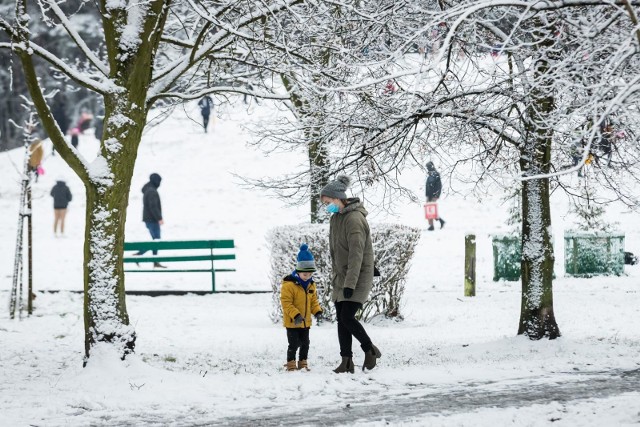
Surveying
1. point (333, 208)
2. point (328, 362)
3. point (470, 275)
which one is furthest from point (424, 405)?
point (470, 275)

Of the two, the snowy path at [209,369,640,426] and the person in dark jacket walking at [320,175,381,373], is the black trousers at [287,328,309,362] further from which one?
the snowy path at [209,369,640,426]

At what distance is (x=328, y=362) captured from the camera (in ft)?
29.3

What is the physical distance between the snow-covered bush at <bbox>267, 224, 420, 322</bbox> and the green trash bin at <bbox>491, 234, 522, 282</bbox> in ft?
17.9

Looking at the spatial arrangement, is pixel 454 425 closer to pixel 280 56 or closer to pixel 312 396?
pixel 312 396

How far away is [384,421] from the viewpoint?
5.97m

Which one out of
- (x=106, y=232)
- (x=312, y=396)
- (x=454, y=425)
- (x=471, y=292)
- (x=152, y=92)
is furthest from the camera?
(x=471, y=292)

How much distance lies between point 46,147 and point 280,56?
3967cm

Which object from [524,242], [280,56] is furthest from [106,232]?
[524,242]

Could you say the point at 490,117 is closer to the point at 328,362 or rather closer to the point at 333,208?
the point at 333,208

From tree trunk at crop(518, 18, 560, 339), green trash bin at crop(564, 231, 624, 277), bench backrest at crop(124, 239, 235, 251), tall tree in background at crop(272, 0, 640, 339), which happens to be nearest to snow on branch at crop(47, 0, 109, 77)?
tall tree in background at crop(272, 0, 640, 339)

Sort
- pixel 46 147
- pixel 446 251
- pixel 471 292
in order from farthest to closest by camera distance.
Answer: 1. pixel 46 147
2. pixel 446 251
3. pixel 471 292

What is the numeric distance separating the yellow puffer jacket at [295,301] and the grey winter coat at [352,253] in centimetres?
39

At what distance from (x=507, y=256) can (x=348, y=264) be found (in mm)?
10198

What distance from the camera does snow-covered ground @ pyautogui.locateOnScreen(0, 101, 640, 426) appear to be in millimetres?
6305
